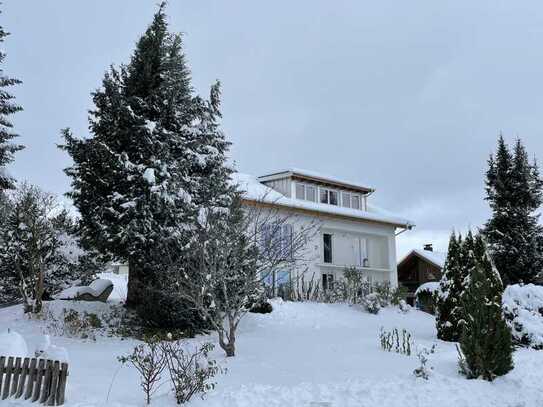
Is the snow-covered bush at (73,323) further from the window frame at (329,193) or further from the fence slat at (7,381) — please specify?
the window frame at (329,193)

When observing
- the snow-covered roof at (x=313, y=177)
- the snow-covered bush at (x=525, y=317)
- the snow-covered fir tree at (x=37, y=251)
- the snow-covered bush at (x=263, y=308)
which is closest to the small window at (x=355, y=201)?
the snow-covered roof at (x=313, y=177)

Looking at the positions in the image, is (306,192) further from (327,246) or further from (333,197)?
(327,246)

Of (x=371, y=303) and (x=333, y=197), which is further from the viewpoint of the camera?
(x=333, y=197)

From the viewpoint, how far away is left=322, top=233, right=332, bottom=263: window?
30.0 m

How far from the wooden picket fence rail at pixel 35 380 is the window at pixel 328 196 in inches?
904

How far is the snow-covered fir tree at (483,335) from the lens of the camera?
10.4 m

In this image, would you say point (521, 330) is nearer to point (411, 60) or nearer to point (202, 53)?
point (411, 60)

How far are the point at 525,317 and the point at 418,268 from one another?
2530 cm

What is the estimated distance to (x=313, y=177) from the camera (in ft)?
96.9

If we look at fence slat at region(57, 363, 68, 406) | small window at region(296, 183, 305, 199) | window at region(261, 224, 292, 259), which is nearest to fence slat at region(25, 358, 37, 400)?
fence slat at region(57, 363, 68, 406)

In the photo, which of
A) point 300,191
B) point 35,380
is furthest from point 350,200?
point 35,380

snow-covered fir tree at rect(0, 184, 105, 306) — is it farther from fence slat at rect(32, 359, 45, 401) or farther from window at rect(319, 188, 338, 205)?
window at rect(319, 188, 338, 205)

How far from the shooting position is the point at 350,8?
11.9m

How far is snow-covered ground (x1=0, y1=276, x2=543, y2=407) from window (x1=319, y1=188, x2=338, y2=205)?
1531cm
